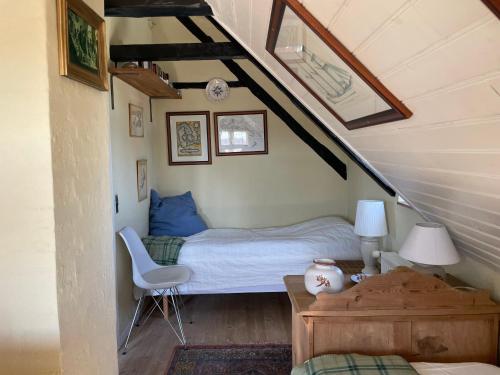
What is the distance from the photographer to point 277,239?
327 centimetres

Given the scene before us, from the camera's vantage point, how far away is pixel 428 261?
161 cm

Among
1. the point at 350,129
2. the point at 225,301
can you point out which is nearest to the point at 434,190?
the point at 350,129

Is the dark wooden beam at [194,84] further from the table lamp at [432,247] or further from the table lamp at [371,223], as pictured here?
the table lamp at [432,247]

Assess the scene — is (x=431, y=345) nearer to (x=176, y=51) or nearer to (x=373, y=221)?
(x=373, y=221)

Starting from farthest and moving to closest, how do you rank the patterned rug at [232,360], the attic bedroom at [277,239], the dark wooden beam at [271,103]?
the dark wooden beam at [271,103] → the patterned rug at [232,360] → the attic bedroom at [277,239]

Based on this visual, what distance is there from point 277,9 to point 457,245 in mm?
1380

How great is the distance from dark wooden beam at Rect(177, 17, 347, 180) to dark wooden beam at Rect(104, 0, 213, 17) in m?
1.74

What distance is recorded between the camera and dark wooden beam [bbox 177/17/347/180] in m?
3.93

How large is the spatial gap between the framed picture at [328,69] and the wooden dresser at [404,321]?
71 centimetres

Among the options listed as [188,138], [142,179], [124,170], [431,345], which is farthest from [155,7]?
[431,345]

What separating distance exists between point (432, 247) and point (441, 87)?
3.23 feet

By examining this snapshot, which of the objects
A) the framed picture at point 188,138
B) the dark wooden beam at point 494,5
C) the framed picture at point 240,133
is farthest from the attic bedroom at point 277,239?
the framed picture at point 240,133

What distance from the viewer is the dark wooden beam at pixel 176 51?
106 inches

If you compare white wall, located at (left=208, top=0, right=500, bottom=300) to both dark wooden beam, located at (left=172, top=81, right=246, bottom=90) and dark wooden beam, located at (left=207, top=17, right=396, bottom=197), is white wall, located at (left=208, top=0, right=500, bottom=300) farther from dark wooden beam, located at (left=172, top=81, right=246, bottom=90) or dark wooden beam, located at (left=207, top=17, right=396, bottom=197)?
dark wooden beam, located at (left=172, top=81, right=246, bottom=90)
